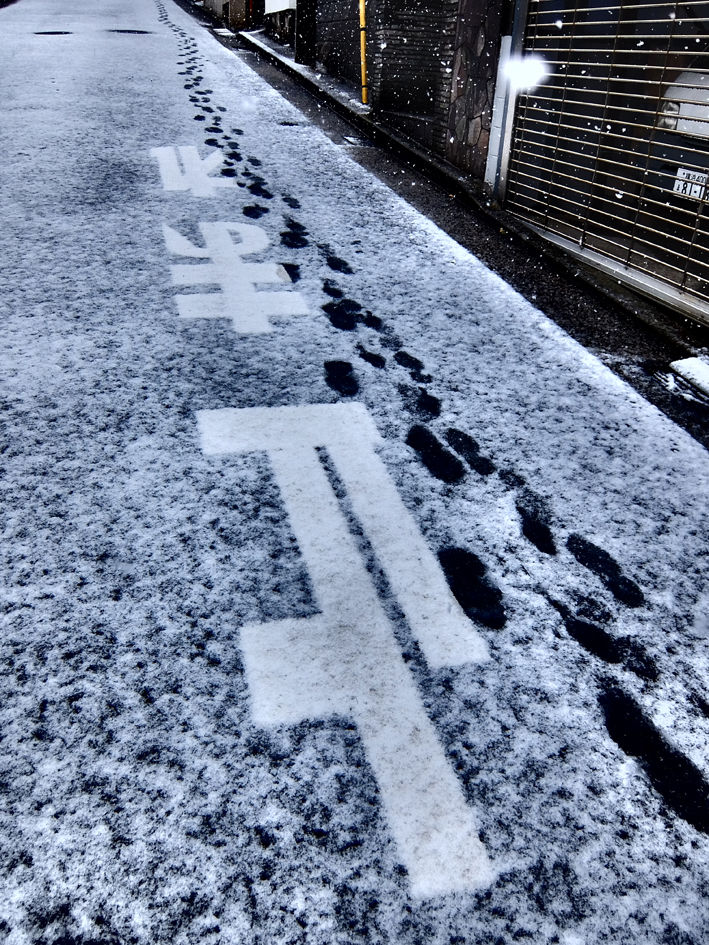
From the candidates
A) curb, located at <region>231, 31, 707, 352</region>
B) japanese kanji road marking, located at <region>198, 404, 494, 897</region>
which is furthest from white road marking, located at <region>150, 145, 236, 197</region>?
japanese kanji road marking, located at <region>198, 404, 494, 897</region>

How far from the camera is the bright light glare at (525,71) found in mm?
2838

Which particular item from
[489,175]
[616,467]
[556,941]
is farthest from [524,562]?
[489,175]

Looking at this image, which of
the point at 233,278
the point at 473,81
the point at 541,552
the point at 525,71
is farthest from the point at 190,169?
the point at 541,552

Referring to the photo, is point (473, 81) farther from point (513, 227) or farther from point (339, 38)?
point (339, 38)

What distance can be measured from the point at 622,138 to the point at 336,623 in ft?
7.55

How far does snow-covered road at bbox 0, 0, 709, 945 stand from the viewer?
779 mm

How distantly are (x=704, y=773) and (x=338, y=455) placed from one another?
0.91 meters

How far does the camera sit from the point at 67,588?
3.61ft

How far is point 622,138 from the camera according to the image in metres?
2.46

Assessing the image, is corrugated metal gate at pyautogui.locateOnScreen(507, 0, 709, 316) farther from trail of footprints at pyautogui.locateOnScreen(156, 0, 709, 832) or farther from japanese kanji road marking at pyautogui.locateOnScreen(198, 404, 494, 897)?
japanese kanji road marking at pyautogui.locateOnScreen(198, 404, 494, 897)

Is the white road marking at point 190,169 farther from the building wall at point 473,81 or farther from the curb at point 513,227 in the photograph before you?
the building wall at point 473,81

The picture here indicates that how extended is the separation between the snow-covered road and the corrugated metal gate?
0.62 m

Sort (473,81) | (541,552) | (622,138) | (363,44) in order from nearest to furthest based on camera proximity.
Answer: (541,552) → (622,138) → (473,81) → (363,44)

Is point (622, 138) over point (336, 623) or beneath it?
over
